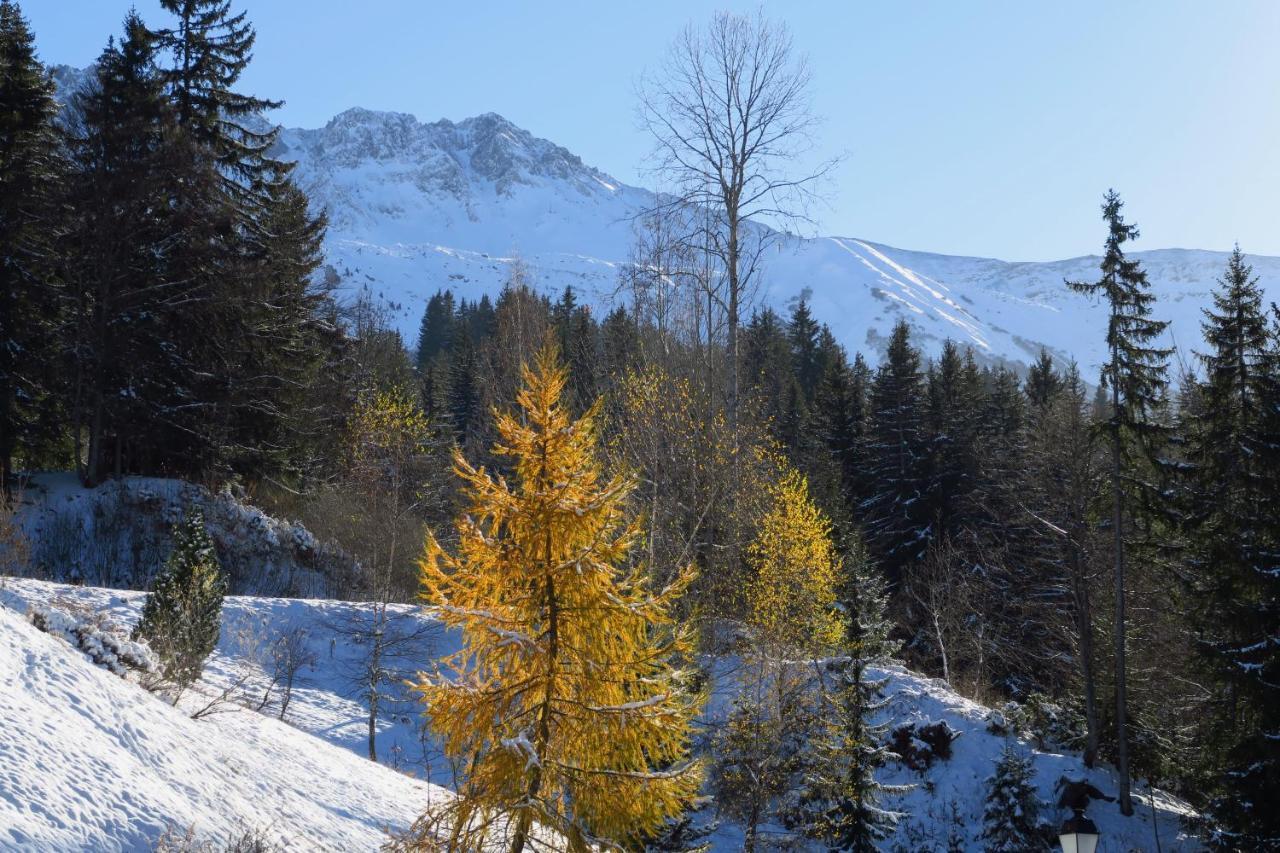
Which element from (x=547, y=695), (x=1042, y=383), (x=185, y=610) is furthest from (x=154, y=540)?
(x=1042, y=383)

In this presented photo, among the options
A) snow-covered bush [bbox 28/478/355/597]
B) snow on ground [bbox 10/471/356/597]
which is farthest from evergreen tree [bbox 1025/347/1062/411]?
snow on ground [bbox 10/471/356/597]

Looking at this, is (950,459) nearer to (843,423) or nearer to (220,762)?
(843,423)

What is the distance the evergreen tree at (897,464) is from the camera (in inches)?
1385

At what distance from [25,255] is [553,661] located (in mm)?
20941

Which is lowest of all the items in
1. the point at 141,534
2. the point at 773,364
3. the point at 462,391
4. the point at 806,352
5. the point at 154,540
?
the point at 154,540

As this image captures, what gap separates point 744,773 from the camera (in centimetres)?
1678

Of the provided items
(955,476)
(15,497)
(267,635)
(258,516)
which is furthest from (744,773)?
(955,476)

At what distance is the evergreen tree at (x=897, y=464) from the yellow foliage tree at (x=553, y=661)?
97.3ft

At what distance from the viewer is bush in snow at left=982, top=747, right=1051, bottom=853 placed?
17078 mm

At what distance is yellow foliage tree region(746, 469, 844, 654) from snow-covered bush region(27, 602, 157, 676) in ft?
37.3

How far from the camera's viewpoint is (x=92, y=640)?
29.1 ft

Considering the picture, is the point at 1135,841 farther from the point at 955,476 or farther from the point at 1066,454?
the point at 955,476

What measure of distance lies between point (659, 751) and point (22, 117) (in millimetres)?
24093

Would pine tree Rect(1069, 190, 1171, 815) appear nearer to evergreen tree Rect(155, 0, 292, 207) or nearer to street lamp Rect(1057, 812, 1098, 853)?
street lamp Rect(1057, 812, 1098, 853)
